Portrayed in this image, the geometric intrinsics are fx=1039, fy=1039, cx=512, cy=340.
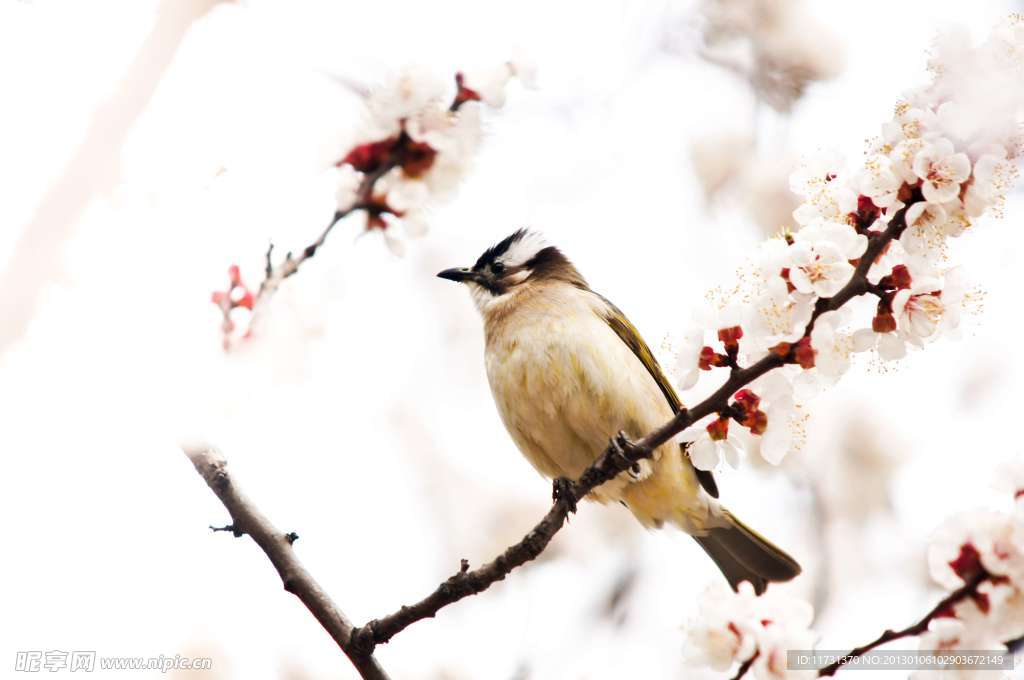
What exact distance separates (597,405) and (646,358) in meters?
0.58

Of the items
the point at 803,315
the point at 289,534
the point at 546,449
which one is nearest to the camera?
the point at 803,315

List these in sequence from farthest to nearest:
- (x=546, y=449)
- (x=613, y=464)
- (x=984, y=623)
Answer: (x=546, y=449), (x=613, y=464), (x=984, y=623)

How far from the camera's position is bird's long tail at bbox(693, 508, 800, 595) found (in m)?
4.79

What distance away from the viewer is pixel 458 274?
18.8 ft

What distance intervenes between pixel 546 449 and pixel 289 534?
66.7 inches

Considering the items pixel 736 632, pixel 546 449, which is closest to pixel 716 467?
pixel 736 632

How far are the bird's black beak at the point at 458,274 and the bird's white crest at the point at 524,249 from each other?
196 mm

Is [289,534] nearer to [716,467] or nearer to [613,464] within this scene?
[613,464]

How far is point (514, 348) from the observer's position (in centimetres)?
472

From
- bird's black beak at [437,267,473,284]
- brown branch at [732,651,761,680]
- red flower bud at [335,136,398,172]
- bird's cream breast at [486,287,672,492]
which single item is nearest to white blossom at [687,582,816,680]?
brown branch at [732,651,761,680]

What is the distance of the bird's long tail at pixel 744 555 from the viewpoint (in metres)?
4.79

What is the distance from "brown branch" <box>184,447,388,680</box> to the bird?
Result: 158 centimetres

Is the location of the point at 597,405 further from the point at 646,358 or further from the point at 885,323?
the point at 885,323

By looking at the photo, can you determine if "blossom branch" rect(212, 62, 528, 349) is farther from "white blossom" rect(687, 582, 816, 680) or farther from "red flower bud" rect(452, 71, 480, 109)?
"white blossom" rect(687, 582, 816, 680)
